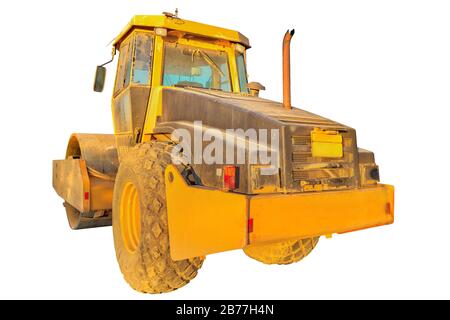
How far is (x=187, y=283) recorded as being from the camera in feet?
10.5

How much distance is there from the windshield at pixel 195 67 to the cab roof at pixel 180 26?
7.8 inches

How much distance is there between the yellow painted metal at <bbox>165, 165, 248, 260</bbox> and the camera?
2475 millimetres

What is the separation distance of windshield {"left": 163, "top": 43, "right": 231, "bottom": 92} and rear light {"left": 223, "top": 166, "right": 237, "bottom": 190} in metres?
1.75

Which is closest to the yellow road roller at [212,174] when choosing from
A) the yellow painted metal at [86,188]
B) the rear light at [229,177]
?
the rear light at [229,177]

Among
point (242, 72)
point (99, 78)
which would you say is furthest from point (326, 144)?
point (99, 78)

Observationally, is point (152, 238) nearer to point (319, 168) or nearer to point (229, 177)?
point (229, 177)

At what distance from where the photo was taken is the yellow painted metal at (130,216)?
3.62 meters

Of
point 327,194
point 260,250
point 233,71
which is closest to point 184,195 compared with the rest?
point 327,194

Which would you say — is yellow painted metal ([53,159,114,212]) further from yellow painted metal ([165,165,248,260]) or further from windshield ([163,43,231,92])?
yellow painted metal ([165,165,248,260])

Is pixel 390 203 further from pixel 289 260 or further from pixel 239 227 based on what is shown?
pixel 239 227

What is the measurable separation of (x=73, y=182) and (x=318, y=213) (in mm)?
3694

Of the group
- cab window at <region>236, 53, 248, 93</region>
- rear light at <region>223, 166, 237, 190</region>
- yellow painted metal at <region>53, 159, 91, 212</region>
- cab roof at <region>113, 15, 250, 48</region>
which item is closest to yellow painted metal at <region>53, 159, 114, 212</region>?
yellow painted metal at <region>53, 159, 91, 212</region>

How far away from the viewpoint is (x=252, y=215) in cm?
243

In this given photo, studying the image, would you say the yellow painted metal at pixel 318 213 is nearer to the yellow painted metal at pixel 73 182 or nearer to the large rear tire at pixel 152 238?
the large rear tire at pixel 152 238
